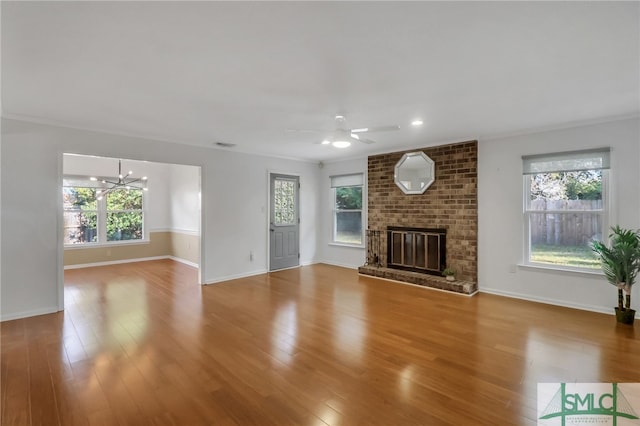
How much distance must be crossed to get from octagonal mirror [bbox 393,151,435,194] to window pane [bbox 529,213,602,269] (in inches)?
65.1

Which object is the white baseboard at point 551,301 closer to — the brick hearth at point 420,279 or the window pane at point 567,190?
the brick hearth at point 420,279

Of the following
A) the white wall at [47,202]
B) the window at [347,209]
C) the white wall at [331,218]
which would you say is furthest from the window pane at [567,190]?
the white wall at [47,202]

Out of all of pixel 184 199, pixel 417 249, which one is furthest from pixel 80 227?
pixel 417 249

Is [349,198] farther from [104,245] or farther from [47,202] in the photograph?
[104,245]

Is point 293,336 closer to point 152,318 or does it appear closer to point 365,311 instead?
point 365,311

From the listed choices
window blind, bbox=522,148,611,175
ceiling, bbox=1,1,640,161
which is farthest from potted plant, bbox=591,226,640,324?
ceiling, bbox=1,1,640,161

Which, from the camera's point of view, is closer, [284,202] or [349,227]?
[284,202]

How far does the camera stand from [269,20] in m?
1.79

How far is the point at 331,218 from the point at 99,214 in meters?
5.45

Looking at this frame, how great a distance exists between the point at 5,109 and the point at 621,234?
7183 mm

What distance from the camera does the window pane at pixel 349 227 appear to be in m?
6.55

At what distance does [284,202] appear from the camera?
6.53 m

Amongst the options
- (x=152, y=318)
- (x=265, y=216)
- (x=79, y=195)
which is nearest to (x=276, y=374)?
(x=152, y=318)

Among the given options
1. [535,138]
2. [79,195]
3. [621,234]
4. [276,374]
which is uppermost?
[535,138]
